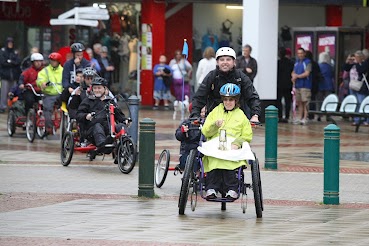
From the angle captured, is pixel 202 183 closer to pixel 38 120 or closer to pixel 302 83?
pixel 38 120

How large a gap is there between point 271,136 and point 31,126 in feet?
24.0

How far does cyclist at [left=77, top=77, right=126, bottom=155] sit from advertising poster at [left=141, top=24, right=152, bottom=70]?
757 inches

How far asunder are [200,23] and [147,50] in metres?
3.07

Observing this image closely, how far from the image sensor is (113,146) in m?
18.5

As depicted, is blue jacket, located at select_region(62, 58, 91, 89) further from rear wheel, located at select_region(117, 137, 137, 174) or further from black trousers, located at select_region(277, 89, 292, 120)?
black trousers, located at select_region(277, 89, 292, 120)

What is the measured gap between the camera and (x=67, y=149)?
19031mm

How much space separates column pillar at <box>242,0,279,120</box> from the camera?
30.5 m

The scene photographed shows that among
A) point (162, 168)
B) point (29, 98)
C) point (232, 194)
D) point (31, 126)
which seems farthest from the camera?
point (29, 98)

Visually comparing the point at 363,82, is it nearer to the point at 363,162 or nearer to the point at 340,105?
the point at 340,105

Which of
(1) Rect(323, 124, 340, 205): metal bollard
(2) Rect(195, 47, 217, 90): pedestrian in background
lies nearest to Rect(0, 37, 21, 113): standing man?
(2) Rect(195, 47, 217, 90): pedestrian in background

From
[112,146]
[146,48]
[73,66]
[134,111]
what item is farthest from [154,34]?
[112,146]

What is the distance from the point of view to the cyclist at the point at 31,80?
24.8m

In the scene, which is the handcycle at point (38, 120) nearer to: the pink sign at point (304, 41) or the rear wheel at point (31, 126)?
the rear wheel at point (31, 126)

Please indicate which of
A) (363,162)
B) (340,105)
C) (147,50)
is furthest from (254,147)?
(147,50)
